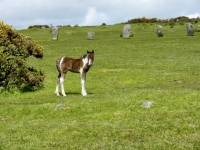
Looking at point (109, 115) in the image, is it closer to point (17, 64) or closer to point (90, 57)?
point (90, 57)

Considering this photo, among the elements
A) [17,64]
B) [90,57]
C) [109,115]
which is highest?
[90,57]

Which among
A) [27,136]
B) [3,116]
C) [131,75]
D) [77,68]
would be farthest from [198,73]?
[27,136]

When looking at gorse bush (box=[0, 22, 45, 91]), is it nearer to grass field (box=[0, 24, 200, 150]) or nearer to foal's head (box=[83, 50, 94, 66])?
grass field (box=[0, 24, 200, 150])

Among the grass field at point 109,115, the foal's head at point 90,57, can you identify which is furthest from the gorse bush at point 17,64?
the foal's head at point 90,57

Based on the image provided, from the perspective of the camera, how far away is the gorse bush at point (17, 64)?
29.5m

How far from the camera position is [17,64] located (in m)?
30.2

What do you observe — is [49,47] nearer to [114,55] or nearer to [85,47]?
[85,47]

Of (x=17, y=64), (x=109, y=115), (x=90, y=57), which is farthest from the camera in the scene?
(x=17, y=64)

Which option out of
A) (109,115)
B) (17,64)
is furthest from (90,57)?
(109,115)

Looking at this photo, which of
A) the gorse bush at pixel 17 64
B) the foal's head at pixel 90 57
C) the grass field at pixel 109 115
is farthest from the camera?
the gorse bush at pixel 17 64

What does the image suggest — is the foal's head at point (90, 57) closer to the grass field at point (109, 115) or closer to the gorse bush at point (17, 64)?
the grass field at point (109, 115)

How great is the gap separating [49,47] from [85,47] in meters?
6.20

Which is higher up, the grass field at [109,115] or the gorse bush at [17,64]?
the gorse bush at [17,64]

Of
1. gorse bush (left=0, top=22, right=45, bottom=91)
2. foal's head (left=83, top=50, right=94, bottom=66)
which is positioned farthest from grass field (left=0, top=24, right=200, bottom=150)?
foal's head (left=83, top=50, right=94, bottom=66)
